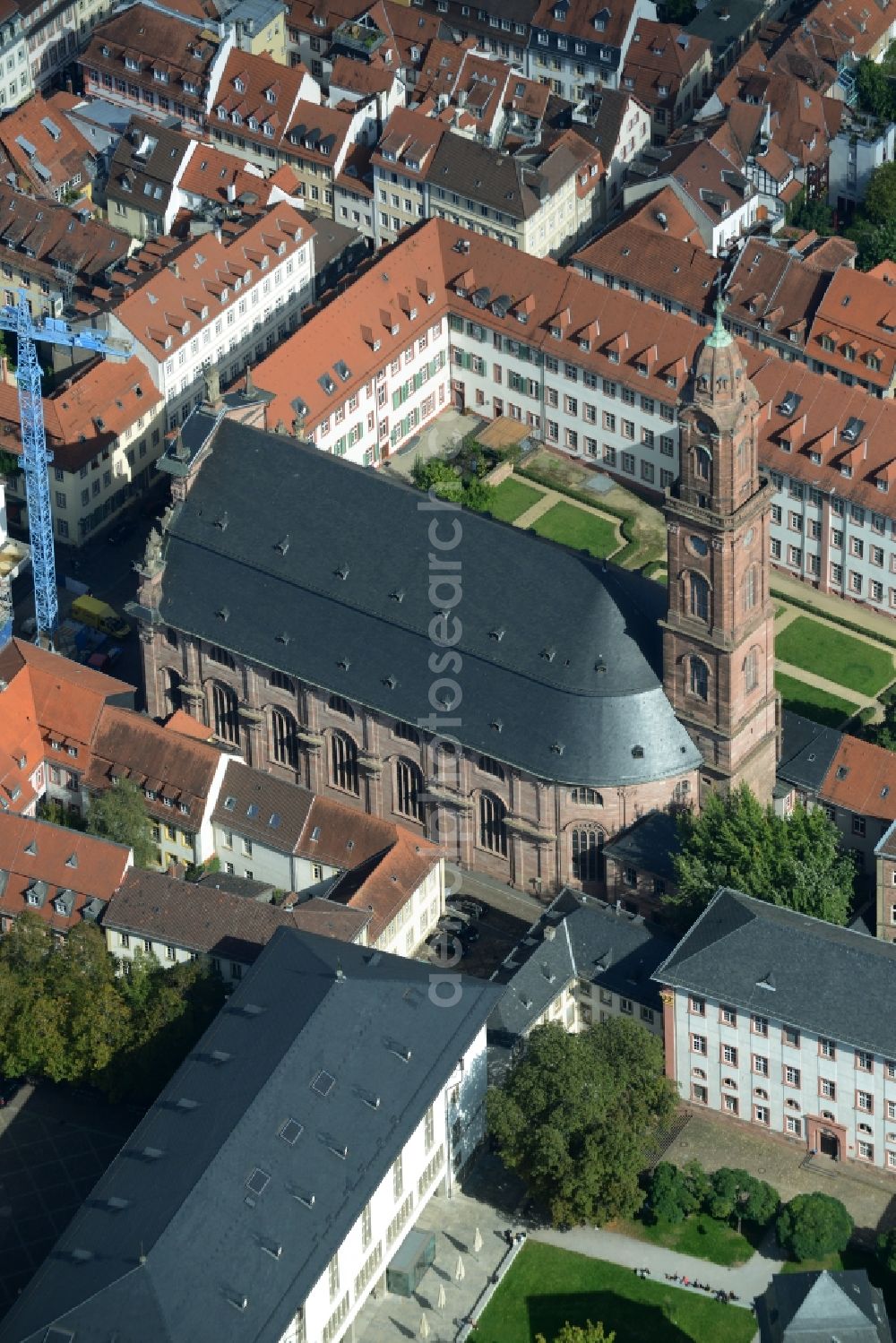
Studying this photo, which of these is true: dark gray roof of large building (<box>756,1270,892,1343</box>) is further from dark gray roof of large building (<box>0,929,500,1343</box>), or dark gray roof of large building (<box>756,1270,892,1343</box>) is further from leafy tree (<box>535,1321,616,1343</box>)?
dark gray roof of large building (<box>0,929,500,1343</box>)

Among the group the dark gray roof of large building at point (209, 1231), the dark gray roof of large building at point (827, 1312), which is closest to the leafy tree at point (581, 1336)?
the dark gray roof of large building at point (827, 1312)

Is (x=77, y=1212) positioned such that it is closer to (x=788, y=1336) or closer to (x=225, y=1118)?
(x=225, y=1118)

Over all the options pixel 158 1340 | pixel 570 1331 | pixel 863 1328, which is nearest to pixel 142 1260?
pixel 158 1340

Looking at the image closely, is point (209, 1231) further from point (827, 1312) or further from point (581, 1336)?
point (827, 1312)

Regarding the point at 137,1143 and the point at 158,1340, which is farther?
the point at 137,1143

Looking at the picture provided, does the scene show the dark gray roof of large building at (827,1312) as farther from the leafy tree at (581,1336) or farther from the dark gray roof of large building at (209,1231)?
the dark gray roof of large building at (209,1231)

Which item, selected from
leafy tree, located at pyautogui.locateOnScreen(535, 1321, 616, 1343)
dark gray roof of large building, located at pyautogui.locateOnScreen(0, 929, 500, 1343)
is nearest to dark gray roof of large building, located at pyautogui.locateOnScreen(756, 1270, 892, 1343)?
leafy tree, located at pyautogui.locateOnScreen(535, 1321, 616, 1343)

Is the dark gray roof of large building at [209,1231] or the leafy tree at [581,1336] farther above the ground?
the leafy tree at [581,1336]

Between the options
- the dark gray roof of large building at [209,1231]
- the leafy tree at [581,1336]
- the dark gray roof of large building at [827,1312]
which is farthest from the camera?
the leafy tree at [581,1336]
